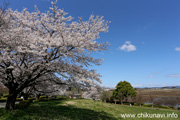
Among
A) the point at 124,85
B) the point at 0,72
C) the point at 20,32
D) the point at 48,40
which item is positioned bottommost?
the point at 124,85

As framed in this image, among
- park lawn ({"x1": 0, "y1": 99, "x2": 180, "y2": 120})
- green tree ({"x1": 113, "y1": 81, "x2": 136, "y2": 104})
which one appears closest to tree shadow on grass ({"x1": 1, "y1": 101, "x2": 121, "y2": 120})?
park lawn ({"x1": 0, "y1": 99, "x2": 180, "y2": 120})

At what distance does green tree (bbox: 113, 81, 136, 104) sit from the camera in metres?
40.2

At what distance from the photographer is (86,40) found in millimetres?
6934

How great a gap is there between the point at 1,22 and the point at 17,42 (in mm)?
2160

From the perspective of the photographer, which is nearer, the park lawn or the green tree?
the park lawn

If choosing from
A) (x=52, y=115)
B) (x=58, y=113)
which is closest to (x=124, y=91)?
(x=58, y=113)

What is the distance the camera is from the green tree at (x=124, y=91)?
132 feet

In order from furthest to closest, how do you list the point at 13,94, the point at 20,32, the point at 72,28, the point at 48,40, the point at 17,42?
the point at 13,94 → the point at 72,28 → the point at 20,32 → the point at 17,42 → the point at 48,40

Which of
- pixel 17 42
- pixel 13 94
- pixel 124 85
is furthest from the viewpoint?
pixel 124 85

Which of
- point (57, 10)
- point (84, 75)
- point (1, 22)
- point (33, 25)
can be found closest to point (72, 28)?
point (57, 10)

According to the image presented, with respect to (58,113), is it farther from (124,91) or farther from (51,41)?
(124,91)

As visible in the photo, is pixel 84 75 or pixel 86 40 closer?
pixel 86 40

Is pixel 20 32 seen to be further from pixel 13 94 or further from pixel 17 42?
pixel 13 94

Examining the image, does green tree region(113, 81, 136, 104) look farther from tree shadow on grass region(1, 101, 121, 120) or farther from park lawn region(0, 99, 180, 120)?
tree shadow on grass region(1, 101, 121, 120)
